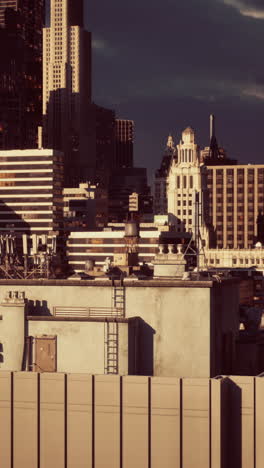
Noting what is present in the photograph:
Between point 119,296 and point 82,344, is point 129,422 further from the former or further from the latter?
point 119,296

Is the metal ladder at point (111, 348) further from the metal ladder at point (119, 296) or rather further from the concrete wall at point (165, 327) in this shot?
the metal ladder at point (119, 296)

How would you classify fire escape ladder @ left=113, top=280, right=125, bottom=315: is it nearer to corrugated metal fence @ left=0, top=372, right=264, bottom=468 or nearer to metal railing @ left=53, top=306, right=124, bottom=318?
metal railing @ left=53, top=306, right=124, bottom=318

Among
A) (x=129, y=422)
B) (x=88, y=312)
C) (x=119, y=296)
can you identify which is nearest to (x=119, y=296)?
(x=119, y=296)

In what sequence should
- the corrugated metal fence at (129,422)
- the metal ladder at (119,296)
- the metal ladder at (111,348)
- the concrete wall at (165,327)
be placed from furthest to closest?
1. the metal ladder at (119,296)
2. the concrete wall at (165,327)
3. the metal ladder at (111,348)
4. the corrugated metal fence at (129,422)

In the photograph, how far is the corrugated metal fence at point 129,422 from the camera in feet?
183

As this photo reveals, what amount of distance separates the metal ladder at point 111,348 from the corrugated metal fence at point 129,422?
23.4ft

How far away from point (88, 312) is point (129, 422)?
11940 millimetres

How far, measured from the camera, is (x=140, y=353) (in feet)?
217

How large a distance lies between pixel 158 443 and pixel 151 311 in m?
11.3

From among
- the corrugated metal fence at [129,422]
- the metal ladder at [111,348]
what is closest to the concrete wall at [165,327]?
the metal ladder at [111,348]

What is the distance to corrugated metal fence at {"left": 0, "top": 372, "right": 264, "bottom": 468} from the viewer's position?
183 feet

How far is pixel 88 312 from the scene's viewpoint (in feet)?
221

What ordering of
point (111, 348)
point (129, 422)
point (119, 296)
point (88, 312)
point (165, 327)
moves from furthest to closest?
1. point (88, 312)
2. point (119, 296)
3. point (165, 327)
4. point (111, 348)
5. point (129, 422)

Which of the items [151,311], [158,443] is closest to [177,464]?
[158,443]
